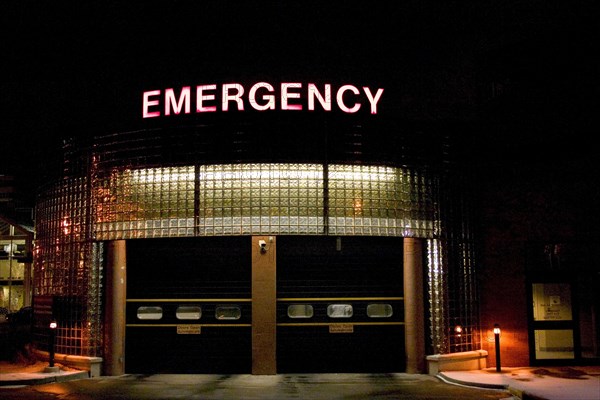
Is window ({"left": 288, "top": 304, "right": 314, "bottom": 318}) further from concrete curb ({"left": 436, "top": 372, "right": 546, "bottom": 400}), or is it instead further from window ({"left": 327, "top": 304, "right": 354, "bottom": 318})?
concrete curb ({"left": 436, "top": 372, "right": 546, "bottom": 400})

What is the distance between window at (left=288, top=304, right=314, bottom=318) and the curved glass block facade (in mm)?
2046

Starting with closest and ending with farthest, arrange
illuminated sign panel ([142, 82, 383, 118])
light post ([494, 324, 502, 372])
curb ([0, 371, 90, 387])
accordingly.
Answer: curb ([0, 371, 90, 387]), light post ([494, 324, 502, 372]), illuminated sign panel ([142, 82, 383, 118])

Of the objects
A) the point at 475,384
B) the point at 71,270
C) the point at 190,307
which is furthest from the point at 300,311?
the point at 71,270

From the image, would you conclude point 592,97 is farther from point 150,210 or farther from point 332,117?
point 150,210

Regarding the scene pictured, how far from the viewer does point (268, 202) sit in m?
15.7

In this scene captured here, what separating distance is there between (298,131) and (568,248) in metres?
8.26

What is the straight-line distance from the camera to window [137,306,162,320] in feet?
53.4

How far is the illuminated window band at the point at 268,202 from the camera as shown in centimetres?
1572

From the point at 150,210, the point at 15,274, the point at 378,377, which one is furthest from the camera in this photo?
the point at 15,274

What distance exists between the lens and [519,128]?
1741 cm

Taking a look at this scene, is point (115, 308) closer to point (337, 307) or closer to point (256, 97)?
point (337, 307)

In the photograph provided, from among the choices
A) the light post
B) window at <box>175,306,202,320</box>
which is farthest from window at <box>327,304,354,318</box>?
the light post

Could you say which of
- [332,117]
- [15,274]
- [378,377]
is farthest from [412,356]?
[15,274]

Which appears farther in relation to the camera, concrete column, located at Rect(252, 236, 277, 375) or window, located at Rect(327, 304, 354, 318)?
window, located at Rect(327, 304, 354, 318)
